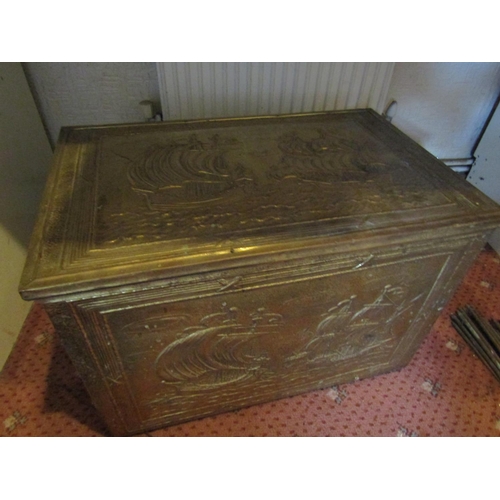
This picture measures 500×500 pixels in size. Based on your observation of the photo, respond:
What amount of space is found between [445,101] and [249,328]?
51.9 inches

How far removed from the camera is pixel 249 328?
2.36 ft

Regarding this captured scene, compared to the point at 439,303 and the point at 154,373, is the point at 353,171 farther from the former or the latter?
the point at 154,373

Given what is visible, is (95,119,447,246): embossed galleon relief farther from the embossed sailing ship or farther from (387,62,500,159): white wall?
(387,62,500,159): white wall

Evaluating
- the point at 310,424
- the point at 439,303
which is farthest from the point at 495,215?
the point at 310,424

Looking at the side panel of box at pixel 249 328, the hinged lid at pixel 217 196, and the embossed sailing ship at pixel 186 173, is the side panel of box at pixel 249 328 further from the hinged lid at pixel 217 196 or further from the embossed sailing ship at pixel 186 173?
the embossed sailing ship at pixel 186 173

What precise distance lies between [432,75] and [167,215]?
1257 mm

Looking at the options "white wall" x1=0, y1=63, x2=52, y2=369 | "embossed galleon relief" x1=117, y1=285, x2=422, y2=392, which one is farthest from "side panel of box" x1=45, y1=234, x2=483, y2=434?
"white wall" x1=0, y1=63, x2=52, y2=369

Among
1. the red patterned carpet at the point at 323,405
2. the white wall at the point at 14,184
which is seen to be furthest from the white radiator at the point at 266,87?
the red patterned carpet at the point at 323,405

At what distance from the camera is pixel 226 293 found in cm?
64

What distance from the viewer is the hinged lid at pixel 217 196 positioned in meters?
0.58

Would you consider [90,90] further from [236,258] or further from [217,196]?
[236,258]

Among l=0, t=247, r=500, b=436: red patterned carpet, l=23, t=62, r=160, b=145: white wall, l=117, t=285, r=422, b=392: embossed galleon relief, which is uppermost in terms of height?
l=23, t=62, r=160, b=145: white wall

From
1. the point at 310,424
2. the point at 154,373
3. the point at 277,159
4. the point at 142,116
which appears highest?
the point at 277,159

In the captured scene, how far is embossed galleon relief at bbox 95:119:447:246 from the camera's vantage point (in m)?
0.66
